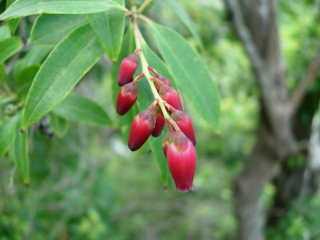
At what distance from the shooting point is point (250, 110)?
498cm

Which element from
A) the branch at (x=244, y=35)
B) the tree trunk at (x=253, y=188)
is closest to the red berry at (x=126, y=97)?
the branch at (x=244, y=35)

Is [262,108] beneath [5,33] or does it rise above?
beneath

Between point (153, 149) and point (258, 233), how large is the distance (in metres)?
3.23

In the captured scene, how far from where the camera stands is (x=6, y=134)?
1182mm

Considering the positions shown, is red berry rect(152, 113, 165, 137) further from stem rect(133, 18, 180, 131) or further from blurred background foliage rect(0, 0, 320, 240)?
blurred background foliage rect(0, 0, 320, 240)

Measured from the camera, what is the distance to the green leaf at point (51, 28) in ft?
3.34

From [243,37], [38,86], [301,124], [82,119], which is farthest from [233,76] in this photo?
[38,86]

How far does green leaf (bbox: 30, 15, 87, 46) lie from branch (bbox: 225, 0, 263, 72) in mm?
1914

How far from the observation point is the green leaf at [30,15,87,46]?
102 centimetres

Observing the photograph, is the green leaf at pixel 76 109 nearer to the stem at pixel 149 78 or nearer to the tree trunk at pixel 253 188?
the stem at pixel 149 78

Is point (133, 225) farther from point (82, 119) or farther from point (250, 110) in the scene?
point (82, 119)

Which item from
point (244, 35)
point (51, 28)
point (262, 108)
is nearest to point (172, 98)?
point (51, 28)

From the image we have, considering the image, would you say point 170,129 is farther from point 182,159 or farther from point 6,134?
point 6,134

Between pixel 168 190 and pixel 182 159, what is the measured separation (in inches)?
23.0
